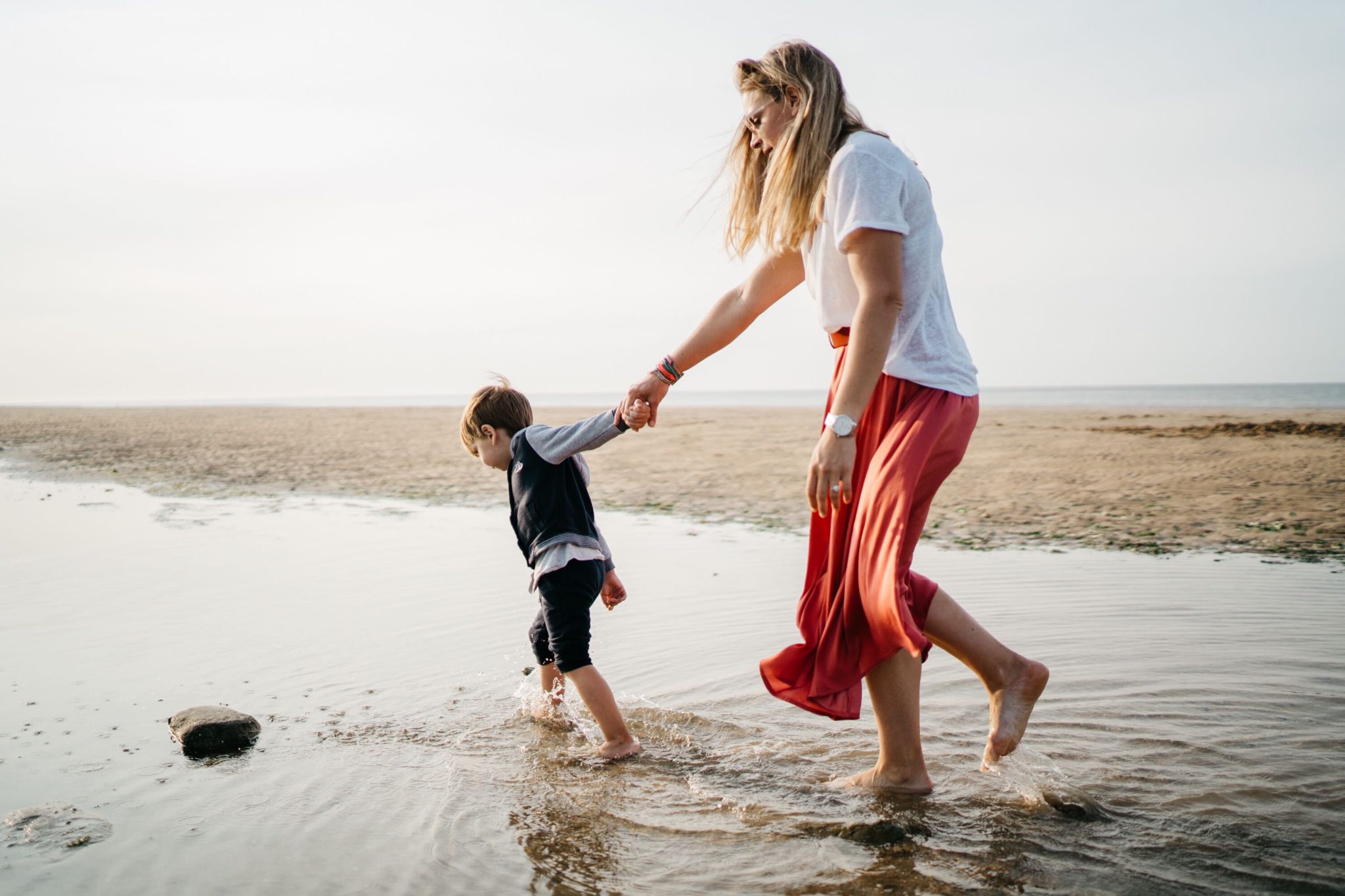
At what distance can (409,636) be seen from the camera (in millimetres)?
5027

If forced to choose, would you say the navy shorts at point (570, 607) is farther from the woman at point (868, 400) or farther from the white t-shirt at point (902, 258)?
the white t-shirt at point (902, 258)

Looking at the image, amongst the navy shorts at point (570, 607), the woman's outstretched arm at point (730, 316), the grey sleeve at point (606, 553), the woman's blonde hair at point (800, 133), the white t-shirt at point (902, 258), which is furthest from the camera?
the grey sleeve at point (606, 553)

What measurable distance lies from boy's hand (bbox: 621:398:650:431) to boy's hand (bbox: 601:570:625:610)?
0.99 meters

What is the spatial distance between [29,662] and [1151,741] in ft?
15.1

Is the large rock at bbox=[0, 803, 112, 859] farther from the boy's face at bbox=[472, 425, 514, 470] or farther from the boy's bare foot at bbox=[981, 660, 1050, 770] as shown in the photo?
the boy's bare foot at bbox=[981, 660, 1050, 770]

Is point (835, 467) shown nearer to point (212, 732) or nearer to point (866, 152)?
point (866, 152)

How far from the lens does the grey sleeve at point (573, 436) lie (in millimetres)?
3363

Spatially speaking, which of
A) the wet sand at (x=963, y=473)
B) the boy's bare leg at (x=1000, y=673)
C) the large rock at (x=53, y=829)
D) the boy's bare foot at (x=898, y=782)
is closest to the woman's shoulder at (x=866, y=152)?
the boy's bare leg at (x=1000, y=673)

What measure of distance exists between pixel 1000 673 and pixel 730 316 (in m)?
1.29

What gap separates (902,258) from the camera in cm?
251

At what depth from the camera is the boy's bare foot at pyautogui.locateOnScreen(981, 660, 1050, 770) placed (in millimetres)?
2855

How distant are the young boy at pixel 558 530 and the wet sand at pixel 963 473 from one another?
173 inches

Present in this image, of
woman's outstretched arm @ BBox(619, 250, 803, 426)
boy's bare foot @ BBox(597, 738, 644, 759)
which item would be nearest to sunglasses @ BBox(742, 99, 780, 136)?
woman's outstretched arm @ BBox(619, 250, 803, 426)

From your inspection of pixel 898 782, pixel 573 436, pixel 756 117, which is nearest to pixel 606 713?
pixel 573 436
